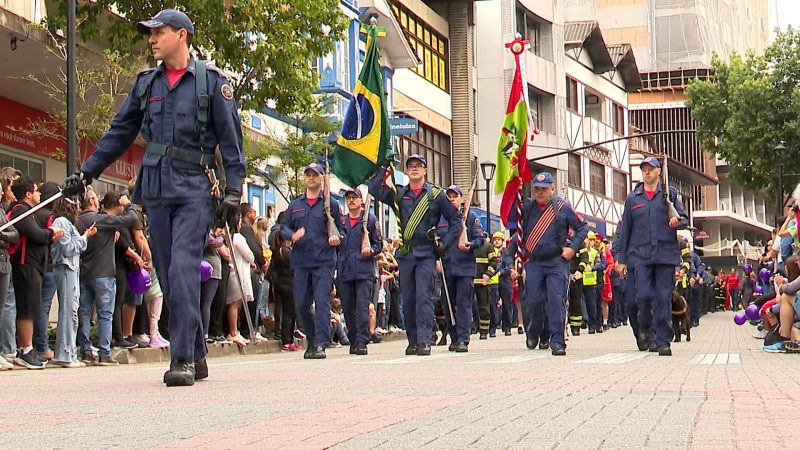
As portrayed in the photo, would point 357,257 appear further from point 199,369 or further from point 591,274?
point 591,274

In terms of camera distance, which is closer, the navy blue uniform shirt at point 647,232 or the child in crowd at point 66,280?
the child in crowd at point 66,280

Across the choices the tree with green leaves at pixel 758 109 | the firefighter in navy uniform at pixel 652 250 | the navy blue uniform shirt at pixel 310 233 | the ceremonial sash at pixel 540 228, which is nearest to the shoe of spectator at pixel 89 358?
the navy blue uniform shirt at pixel 310 233

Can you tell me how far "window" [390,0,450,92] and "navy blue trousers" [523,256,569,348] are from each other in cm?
3330

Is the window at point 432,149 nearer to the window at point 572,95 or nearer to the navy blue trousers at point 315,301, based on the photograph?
the window at point 572,95

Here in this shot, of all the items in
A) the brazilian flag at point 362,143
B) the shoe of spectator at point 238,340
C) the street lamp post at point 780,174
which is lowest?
the shoe of spectator at point 238,340

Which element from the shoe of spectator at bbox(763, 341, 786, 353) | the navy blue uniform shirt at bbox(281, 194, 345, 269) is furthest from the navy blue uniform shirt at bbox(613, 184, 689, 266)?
the navy blue uniform shirt at bbox(281, 194, 345, 269)

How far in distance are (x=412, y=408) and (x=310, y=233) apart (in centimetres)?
938

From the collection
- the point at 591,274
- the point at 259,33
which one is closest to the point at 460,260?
the point at 259,33

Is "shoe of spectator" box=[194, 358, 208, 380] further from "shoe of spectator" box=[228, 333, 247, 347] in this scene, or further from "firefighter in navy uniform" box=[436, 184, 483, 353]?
"shoe of spectator" box=[228, 333, 247, 347]

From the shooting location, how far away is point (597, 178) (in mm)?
77750

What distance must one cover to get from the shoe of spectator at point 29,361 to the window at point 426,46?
3645cm

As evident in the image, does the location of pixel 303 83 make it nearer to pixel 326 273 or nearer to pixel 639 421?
pixel 326 273

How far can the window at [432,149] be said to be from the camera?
5200 centimetres

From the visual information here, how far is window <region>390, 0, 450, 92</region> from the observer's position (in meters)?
52.4
